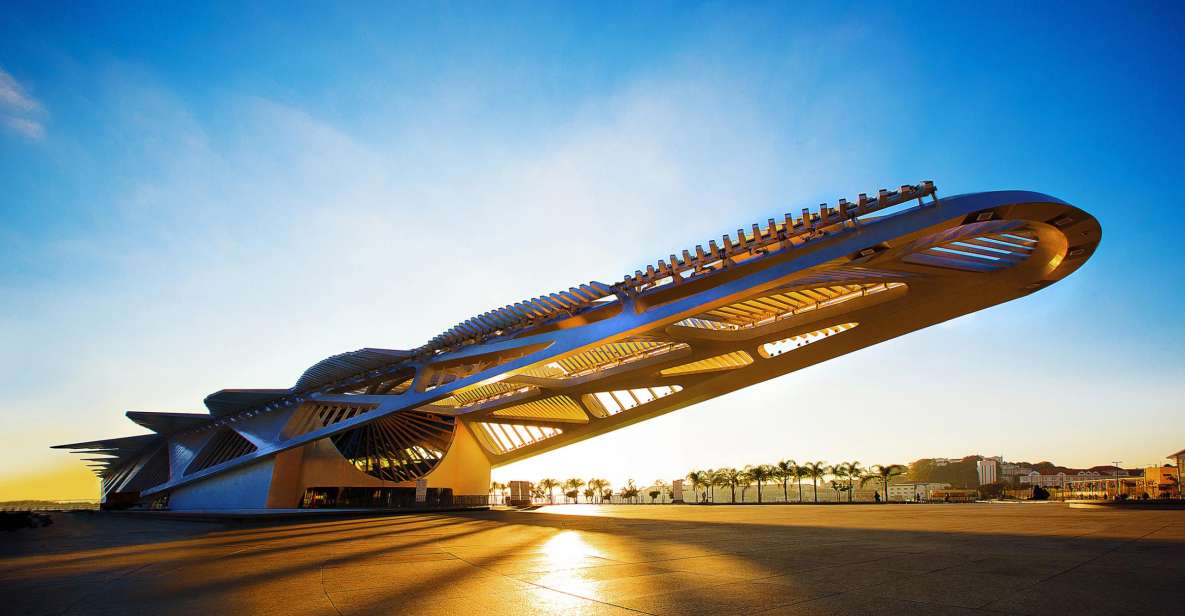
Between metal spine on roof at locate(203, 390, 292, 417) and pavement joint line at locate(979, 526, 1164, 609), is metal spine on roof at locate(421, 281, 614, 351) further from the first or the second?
pavement joint line at locate(979, 526, 1164, 609)

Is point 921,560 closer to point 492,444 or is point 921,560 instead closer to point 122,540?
point 122,540

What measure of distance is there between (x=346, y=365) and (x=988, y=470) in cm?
10994

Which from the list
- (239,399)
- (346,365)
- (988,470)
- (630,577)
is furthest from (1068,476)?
(630,577)

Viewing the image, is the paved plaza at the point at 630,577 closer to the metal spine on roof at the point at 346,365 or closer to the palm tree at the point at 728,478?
the metal spine on roof at the point at 346,365

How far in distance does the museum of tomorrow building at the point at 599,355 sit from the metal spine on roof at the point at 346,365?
0.27ft

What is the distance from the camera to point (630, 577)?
548cm

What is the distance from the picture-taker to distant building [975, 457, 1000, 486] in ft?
329

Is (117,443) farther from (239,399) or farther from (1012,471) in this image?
(1012,471)

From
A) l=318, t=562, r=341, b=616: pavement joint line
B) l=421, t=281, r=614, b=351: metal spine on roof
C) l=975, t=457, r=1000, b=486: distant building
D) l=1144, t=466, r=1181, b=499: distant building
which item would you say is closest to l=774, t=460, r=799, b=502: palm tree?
l=1144, t=466, r=1181, b=499: distant building

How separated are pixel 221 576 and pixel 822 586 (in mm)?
5549

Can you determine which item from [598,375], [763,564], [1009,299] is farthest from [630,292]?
[763,564]

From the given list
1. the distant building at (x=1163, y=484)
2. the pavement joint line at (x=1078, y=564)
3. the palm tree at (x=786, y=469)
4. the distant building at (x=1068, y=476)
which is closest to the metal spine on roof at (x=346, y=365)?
the pavement joint line at (x=1078, y=564)

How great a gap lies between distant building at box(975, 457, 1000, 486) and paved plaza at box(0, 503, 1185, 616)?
10926 cm

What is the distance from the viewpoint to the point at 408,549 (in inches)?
346
